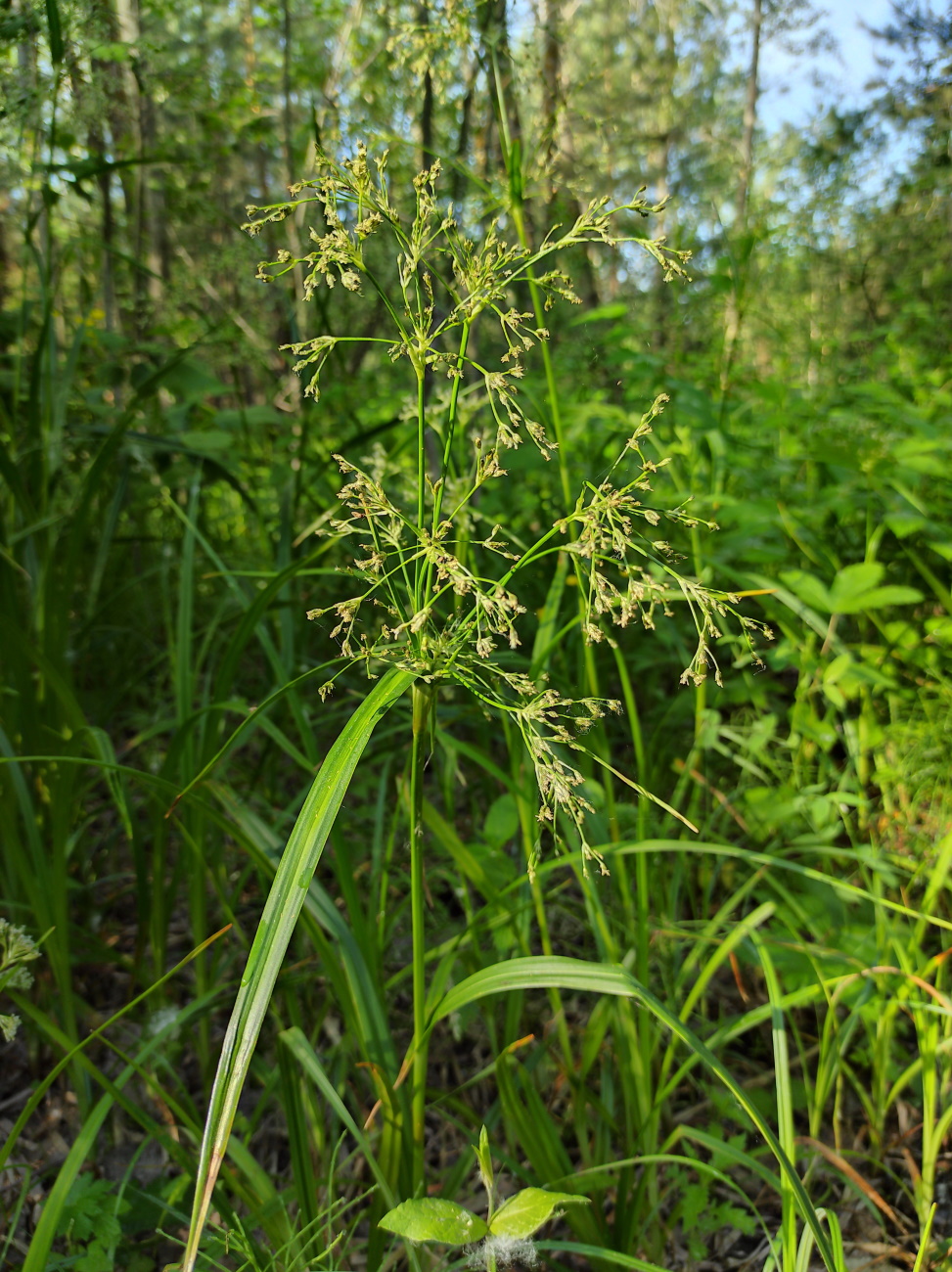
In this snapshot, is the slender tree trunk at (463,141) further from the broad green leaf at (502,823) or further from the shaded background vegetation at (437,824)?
the broad green leaf at (502,823)

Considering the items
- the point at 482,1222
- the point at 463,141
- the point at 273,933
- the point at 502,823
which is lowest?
the point at 482,1222

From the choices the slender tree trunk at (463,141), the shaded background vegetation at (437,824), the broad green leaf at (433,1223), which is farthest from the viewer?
the slender tree trunk at (463,141)

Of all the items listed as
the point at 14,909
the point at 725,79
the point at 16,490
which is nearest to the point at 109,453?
the point at 16,490

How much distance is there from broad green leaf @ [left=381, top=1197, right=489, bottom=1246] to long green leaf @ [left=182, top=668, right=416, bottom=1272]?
0.58 feet

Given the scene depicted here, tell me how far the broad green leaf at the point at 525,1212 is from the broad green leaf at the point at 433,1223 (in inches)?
0.6

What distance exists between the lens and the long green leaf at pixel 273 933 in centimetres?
57

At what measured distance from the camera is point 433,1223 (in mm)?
709

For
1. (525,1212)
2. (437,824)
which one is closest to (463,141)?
(437,824)

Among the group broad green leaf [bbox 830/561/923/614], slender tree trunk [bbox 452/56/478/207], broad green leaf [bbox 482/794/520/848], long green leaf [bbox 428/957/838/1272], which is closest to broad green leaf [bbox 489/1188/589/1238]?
long green leaf [bbox 428/957/838/1272]

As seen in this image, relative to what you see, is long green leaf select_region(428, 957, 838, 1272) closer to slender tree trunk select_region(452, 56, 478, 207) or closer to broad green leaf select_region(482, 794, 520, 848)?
broad green leaf select_region(482, 794, 520, 848)

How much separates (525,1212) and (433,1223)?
0.08m

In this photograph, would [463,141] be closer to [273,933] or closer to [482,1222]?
[273,933]

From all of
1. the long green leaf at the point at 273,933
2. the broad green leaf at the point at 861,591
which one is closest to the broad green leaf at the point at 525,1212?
the long green leaf at the point at 273,933

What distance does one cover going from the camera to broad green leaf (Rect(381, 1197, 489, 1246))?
69 cm
